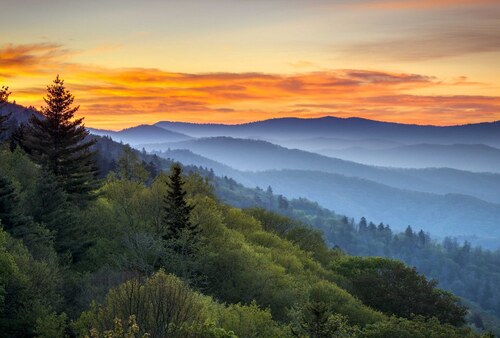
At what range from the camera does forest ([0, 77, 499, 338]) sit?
90.9 feet

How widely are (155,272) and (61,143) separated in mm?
24536

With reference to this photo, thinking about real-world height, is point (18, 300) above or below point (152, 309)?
below

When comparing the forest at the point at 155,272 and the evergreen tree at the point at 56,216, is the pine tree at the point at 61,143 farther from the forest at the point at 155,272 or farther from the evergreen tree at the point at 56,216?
the evergreen tree at the point at 56,216

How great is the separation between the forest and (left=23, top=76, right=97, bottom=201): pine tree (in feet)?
0.43

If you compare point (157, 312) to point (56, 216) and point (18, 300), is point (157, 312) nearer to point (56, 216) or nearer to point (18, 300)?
point (18, 300)

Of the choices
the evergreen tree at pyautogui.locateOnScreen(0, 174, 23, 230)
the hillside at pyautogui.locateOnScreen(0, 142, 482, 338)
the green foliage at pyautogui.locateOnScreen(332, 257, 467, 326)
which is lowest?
the green foliage at pyautogui.locateOnScreen(332, 257, 467, 326)

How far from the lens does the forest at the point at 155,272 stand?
27.7 metres

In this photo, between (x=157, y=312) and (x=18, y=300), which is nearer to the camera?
(x=157, y=312)

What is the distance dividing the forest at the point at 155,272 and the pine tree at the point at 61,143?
0.13 m

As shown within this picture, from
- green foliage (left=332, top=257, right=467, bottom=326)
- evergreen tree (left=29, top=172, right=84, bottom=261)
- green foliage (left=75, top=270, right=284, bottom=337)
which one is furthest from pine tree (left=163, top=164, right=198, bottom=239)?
green foliage (left=332, top=257, right=467, bottom=326)

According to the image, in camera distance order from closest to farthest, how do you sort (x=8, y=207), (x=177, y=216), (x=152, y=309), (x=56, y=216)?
(x=152, y=309) → (x=8, y=207) → (x=56, y=216) → (x=177, y=216)

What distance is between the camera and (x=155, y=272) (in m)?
43.3

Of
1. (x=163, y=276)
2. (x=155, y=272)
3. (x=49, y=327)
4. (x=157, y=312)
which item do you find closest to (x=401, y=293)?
(x=155, y=272)

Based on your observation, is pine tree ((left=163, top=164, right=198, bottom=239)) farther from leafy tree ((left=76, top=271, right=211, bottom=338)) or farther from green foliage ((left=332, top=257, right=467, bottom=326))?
green foliage ((left=332, top=257, right=467, bottom=326))
